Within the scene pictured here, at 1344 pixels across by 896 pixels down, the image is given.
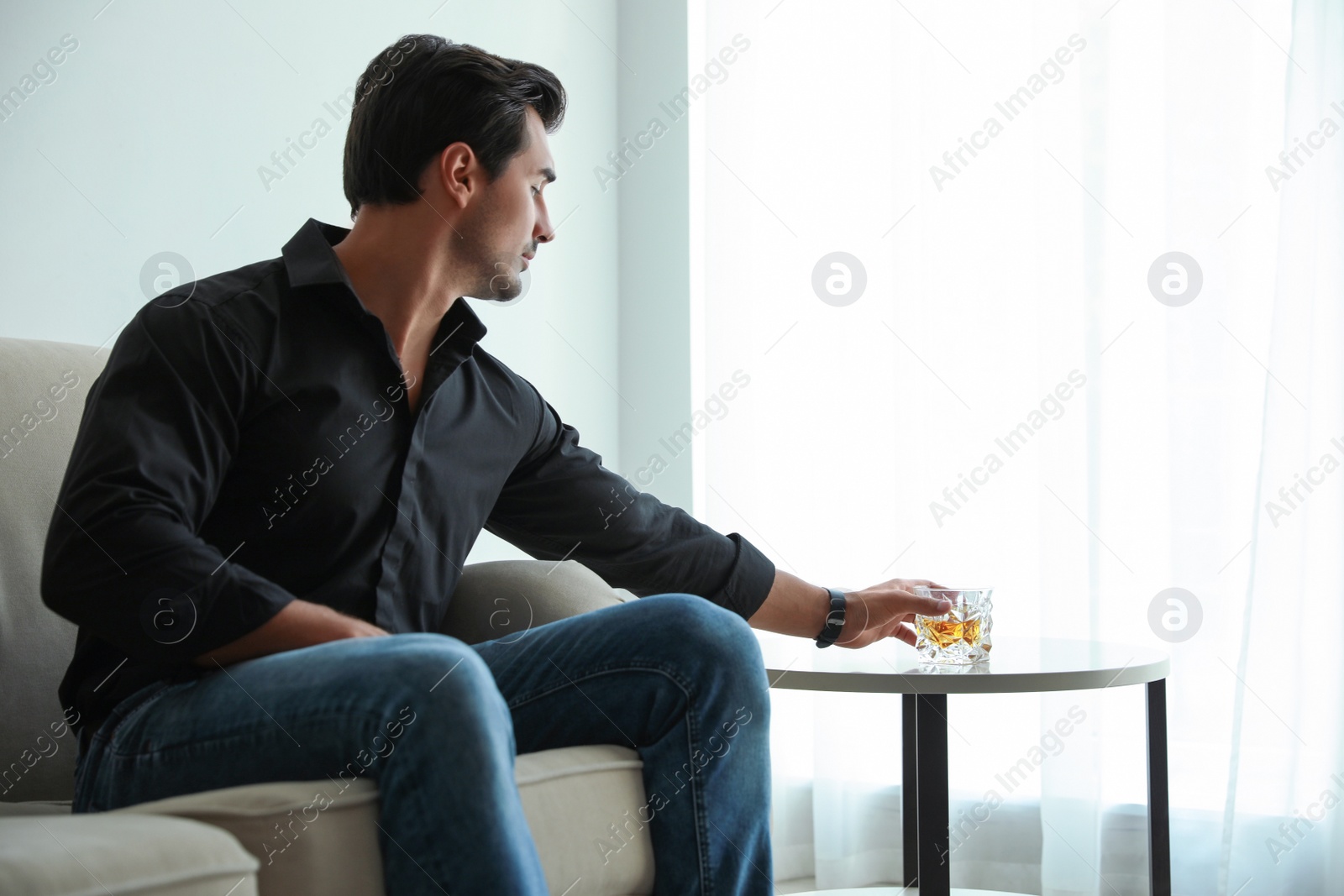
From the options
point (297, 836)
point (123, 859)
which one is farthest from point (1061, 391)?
point (123, 859)

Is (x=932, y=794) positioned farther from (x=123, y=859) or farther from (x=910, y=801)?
(x=123, y=859)

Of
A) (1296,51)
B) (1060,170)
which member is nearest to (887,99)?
(1060,170)

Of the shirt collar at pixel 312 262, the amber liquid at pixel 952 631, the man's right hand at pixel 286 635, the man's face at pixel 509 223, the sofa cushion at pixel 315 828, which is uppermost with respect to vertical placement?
the man's face at pixel 509 223

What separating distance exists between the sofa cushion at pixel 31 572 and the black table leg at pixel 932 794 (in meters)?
0.86

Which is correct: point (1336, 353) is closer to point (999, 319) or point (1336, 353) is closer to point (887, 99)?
point (999, 319)

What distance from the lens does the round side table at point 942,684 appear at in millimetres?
1174

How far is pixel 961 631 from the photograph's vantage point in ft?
4.37

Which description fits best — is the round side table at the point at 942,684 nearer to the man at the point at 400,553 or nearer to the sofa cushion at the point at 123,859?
the man at the point at 400,553

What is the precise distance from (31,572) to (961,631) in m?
1.02

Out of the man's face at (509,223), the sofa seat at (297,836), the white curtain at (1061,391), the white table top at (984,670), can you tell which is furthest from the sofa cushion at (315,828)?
the white curtain at (1061,391)

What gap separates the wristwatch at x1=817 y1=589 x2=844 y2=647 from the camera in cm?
143

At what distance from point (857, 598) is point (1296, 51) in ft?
4.40

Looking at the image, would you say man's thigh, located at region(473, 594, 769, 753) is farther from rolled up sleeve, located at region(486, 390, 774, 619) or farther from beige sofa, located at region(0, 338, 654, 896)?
rolled up sleeve, located at region(486, 390, 774, 619)

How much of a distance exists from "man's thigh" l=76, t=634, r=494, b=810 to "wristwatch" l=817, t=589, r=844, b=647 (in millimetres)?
689
